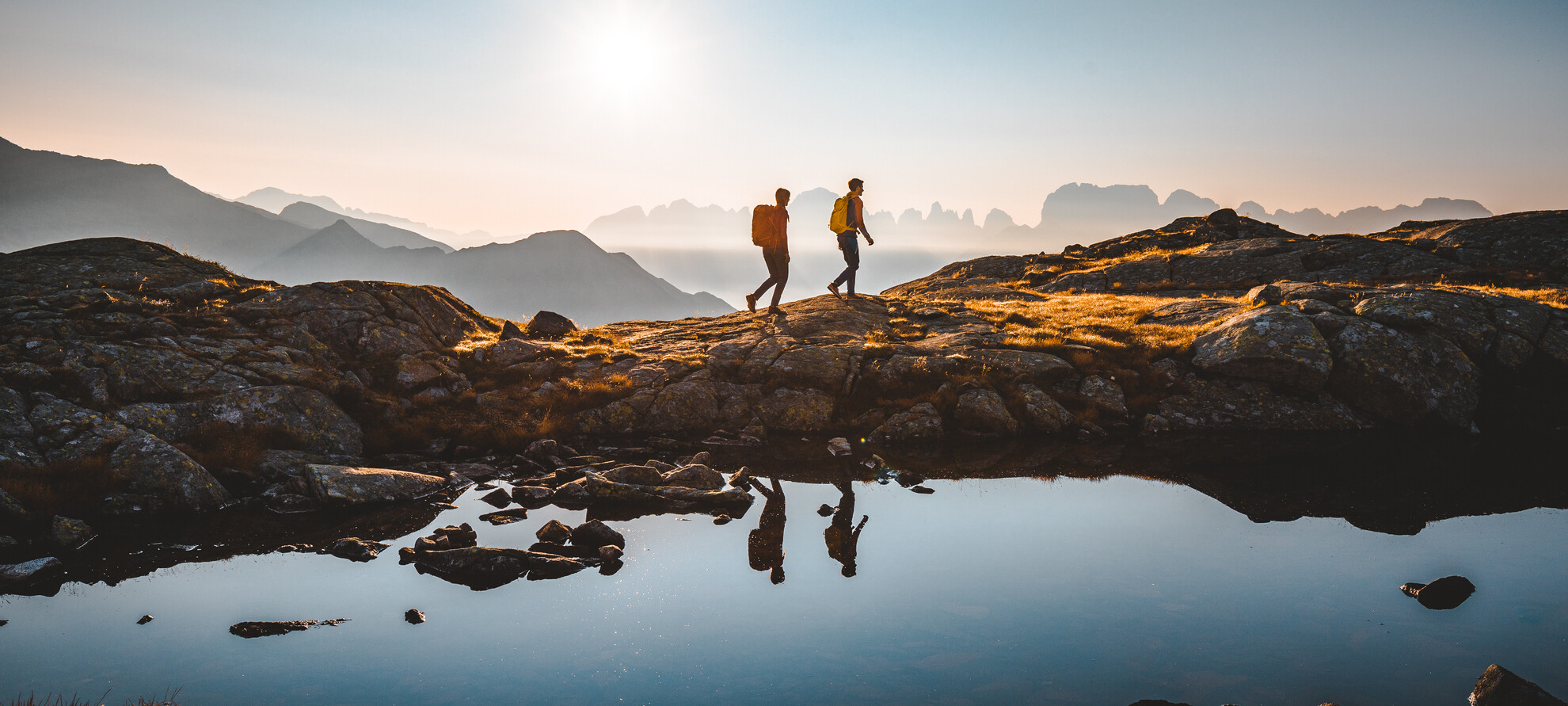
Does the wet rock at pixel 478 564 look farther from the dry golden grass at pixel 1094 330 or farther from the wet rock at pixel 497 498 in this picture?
the dry golden grass at pixel 1094 330

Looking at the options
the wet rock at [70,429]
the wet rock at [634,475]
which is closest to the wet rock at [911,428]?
the wet rock at [634,475]

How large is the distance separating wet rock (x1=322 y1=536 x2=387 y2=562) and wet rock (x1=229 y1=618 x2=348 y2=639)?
2.28 meters

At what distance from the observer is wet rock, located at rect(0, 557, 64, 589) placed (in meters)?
10.4

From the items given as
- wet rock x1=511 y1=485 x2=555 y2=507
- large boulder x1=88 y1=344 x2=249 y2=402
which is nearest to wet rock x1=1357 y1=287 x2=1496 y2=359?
wet rock x1=511 y1=485 x2=555 y2=507

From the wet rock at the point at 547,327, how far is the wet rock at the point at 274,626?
67.3 ft

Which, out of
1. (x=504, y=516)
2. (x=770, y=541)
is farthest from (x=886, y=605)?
(x=504, y=516)

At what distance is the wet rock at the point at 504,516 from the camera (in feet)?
45.1

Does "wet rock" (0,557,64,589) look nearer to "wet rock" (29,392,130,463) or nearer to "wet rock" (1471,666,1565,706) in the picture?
"wet rock" (29,392,130,463)

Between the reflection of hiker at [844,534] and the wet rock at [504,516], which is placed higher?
the wet rock at [504,516]

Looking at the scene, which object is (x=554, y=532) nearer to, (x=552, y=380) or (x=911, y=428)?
(x=911, y=428)

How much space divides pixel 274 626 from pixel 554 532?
4.42m

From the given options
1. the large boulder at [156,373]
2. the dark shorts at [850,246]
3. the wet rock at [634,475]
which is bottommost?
the wet rock at [634,475]

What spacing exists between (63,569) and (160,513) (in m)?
2.53

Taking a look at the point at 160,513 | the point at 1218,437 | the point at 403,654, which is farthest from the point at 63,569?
the point at 1218,437
